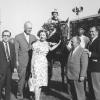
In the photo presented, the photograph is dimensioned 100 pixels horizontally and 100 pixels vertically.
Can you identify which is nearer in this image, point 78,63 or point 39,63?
point 78,63

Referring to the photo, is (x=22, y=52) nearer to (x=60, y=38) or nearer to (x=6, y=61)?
(x=6, y=61)

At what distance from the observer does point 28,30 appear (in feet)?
22.5

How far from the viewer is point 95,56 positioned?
5605 mm

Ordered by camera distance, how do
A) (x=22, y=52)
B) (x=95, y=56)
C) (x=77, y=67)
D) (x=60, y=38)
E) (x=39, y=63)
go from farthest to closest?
1. (x=60, y=38)
2. (x=22, y=52)
3. (x=39, y=63)
4. (x=95, y=56)
5. (x=77, y=67)

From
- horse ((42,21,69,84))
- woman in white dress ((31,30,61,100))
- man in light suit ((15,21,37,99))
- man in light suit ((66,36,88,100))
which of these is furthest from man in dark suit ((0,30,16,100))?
horse ((42,21,69,84))

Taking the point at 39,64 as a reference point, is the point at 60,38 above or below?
above

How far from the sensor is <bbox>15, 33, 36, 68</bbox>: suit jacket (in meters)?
6.95

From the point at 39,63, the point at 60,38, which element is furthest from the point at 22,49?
the point at 60,38

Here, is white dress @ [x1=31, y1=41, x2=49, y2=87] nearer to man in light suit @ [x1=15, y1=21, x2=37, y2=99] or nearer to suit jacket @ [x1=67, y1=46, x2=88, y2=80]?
man in light suit @ [x1=15, y1=21, x2=37, y2=99]

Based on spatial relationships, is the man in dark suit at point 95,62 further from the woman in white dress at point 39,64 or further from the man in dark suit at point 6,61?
the man in dark suit at point 6,61

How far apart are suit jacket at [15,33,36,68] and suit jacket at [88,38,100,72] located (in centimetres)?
197

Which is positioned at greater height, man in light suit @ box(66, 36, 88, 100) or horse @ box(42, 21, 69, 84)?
horse @ box(42, 21, 69, 84)

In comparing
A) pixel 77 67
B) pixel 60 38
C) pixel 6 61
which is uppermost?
pixel 60 38

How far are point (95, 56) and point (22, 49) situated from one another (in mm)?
2258
